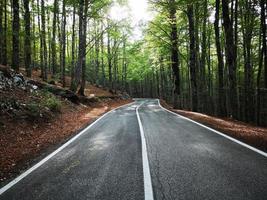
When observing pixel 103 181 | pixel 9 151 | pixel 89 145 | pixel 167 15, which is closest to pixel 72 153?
pixel 89 145

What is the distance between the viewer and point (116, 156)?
709 cm

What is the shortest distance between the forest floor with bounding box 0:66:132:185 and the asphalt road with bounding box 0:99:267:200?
31.5 inches

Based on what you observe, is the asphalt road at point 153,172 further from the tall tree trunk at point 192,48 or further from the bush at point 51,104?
the tall tree trunk at point 192,48

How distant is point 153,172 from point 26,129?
7208 millimetres

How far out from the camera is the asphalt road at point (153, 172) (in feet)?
15.1

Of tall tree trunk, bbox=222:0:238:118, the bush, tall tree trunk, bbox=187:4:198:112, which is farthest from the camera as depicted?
tall tree trunk, bbox=187:4:198:112

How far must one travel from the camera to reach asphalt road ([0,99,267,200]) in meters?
4.61

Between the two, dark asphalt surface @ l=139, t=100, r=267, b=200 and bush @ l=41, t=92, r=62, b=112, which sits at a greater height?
bush @ l=41, t=92, r=62, b=112

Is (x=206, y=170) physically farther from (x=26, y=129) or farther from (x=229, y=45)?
(x=229, y=45)

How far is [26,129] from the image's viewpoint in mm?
11000

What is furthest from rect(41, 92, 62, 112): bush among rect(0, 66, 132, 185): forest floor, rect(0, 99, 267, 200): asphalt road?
rect(0, 99, 267, 200): asphalt road

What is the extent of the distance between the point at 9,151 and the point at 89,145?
8.13 ft

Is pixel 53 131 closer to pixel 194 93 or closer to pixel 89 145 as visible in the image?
pixel 89 145

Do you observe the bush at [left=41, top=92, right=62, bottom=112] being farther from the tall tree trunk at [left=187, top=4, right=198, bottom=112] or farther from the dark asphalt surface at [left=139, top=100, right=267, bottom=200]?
the tall tree trunk at [left=187, top=4, right=198, bottom=112]
